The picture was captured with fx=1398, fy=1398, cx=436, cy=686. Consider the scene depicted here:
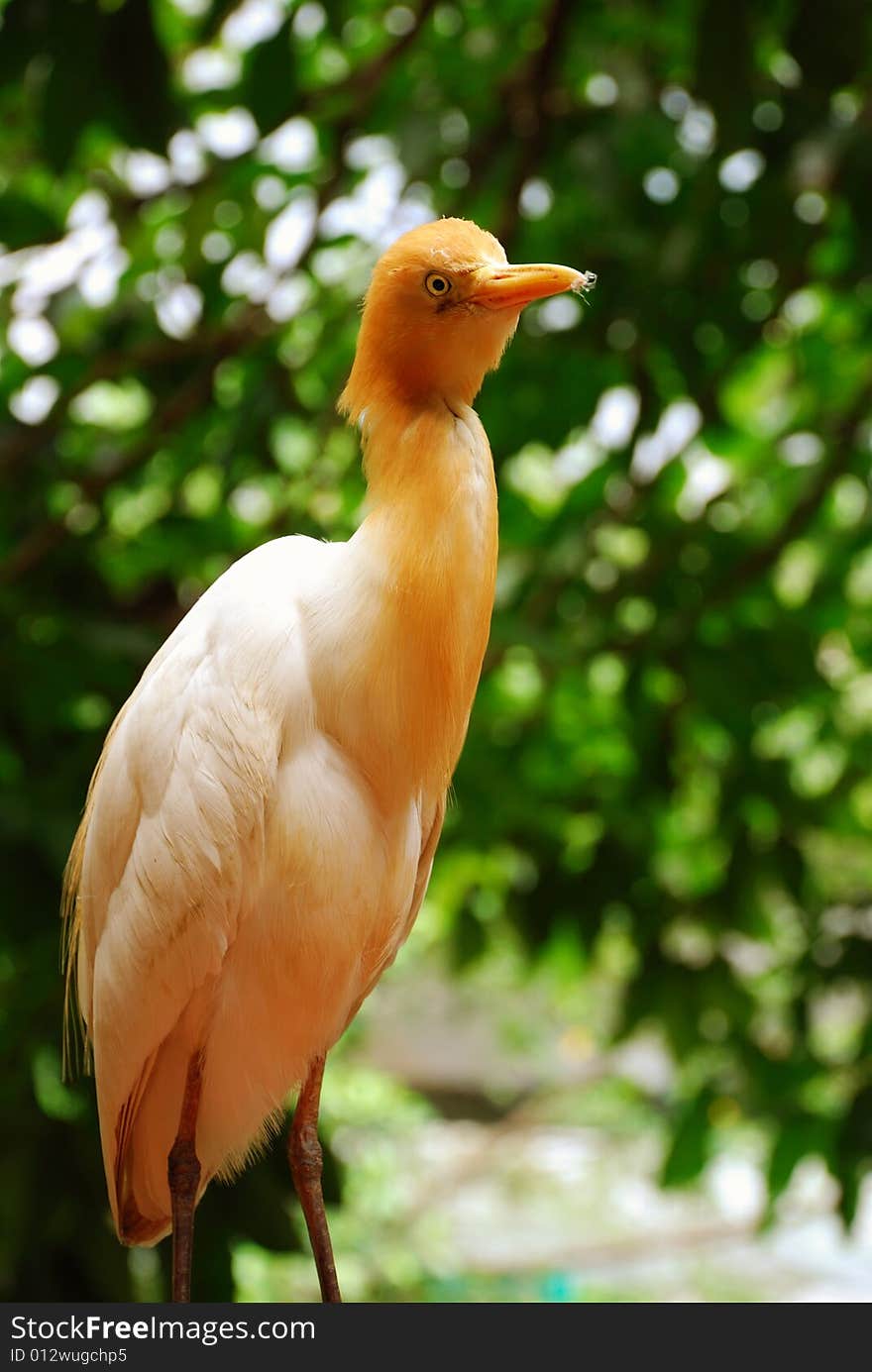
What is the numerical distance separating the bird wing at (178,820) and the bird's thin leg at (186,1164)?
30 millimetres

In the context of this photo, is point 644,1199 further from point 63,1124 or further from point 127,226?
point 127,226

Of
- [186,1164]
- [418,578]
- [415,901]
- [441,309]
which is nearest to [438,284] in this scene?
[441,309]

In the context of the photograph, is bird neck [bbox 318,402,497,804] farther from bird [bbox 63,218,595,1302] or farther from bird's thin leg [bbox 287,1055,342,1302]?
bird's thin leg [bbox 287,1055,342,1302]

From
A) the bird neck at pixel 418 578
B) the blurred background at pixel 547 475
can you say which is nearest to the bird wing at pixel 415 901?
the bird neck at pixel 418 578

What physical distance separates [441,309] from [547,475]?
5.61 feet

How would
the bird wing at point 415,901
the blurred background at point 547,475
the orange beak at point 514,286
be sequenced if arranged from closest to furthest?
the orange beak at point 514,286
the bird wing at point 415,901
the blurred background at point 547,475

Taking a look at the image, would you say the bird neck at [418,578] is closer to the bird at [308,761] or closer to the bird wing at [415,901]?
the bird at [308,761]

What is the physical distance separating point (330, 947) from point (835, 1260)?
4.44 meters

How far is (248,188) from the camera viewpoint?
1512 millimetres

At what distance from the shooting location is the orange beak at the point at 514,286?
652 mm

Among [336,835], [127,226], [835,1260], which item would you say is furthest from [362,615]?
[835,1260]

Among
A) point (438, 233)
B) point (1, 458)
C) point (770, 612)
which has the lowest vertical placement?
point (770, 612)

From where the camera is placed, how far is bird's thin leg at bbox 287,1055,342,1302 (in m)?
0.75

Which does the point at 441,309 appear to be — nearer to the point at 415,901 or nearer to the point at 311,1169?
the point at 415,901
